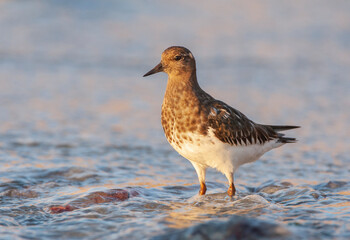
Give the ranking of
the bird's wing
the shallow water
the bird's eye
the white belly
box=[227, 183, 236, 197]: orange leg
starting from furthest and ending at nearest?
1. box=[227, 183, 236, 197]: orange leg
2. the bird's eye
3. the bird's wing
4. the white belly
5. the shallow water

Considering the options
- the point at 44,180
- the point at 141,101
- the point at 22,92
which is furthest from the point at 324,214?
the point at 22,92

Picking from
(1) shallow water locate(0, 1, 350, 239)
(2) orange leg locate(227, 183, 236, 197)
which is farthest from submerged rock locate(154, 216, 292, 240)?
(2) orange leg locate(227, 183, 236, 197)

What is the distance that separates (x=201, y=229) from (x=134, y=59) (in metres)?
9.38

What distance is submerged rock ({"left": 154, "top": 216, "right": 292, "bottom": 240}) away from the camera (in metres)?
3.94

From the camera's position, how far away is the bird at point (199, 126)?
5461 millimetres

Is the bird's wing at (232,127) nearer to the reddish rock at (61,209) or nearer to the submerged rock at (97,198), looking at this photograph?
the submerged rock at (97,198)

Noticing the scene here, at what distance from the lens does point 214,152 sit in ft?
18.2

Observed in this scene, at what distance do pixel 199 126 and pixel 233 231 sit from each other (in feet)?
5.50

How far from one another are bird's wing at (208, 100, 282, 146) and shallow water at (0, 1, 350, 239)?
0.63 meters

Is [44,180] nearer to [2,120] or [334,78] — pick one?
[2,120]

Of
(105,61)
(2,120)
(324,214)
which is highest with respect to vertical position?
(105,61)

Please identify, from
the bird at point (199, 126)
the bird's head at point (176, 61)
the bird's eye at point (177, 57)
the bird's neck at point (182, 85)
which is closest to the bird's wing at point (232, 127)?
the bird at point (199, 126)

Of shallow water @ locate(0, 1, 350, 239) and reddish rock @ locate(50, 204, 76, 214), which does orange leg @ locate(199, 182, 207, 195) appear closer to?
shallow water @ locate(0, 1, 350, 239)

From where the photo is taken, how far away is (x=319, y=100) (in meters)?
10.5
